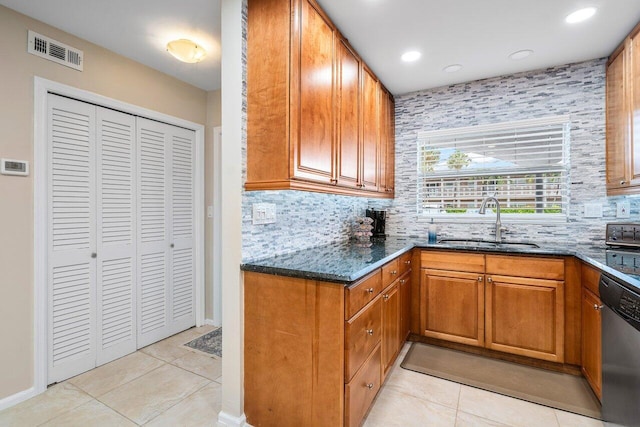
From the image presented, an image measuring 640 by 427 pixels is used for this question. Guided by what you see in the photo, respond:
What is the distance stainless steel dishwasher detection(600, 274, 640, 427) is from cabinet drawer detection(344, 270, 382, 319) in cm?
111

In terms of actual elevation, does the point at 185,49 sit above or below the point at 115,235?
above

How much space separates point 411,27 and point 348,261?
5.42 feet

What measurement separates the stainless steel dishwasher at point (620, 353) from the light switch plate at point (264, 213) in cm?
175

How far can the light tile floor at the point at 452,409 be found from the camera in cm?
176

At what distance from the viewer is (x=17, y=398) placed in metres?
1.93

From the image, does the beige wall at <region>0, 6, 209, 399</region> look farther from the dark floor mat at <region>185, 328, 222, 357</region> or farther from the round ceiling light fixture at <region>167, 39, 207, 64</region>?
the dark floor mat at <region>185, 328, 222, 357</region>

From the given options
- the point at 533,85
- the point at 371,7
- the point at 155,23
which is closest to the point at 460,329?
the point at 533,85

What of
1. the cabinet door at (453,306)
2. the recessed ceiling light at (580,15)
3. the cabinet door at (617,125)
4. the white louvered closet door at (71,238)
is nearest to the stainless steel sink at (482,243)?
the cabinet door at (453,306)

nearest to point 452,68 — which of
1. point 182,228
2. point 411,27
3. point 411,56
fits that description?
point 411,56

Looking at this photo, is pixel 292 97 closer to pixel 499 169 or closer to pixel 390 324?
pixel 390 324

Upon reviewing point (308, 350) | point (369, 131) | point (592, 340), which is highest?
point (369, 131)

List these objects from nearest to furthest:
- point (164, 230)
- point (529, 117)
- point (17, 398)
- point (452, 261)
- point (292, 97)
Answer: point (292, 97), point (17, 398), point (452, 261), point (529, 117), point (164, 230)

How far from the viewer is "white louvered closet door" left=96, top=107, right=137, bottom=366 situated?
2424mm

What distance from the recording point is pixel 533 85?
2781mm
